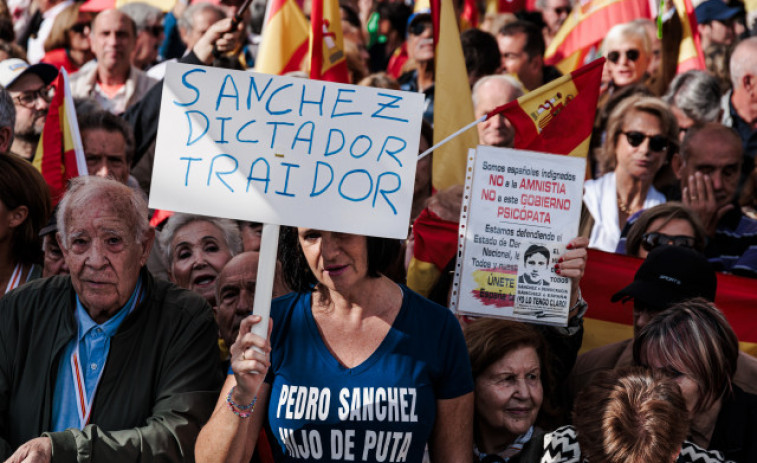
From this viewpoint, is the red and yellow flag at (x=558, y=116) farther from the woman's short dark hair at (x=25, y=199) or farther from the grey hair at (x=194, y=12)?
the grey hair at (x=194, y=12)

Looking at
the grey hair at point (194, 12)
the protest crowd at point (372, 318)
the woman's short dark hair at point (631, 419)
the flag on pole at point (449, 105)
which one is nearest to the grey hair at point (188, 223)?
the protest crowd at point (372, 318)

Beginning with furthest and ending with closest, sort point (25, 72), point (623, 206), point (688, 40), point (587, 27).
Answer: point (587, 27) → point (688, 40) → point (25, 72) → point (623, 206)

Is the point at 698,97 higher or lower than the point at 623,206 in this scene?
higher

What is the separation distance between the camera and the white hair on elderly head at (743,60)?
6.69 metres

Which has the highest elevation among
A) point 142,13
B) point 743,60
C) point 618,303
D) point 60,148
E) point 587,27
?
point 587,27

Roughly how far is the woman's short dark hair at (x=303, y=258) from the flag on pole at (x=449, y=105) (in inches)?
77.1

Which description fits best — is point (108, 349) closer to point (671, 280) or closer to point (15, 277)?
point (15, 277)

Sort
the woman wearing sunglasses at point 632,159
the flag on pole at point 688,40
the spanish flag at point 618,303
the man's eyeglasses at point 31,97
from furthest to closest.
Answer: the flag on pole at point 688,40
the man's eyeglasses at point 31,97
the woman wearing sunglasses at point 632,159
the spanish flag at point 618,303

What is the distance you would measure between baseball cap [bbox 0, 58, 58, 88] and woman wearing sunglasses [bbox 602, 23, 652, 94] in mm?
3739

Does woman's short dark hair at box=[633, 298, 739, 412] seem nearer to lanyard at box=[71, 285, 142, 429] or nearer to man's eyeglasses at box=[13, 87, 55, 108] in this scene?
lanyard at box=[71, 285, 142, 429]

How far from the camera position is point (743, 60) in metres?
6.71

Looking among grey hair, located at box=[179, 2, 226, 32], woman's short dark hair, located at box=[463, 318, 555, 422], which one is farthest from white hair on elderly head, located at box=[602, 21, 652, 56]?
woman's short dark hair, located at box=[463, 318, 555, 422]

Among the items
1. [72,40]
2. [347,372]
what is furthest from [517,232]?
[72,40]

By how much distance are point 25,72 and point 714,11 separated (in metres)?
5.30
